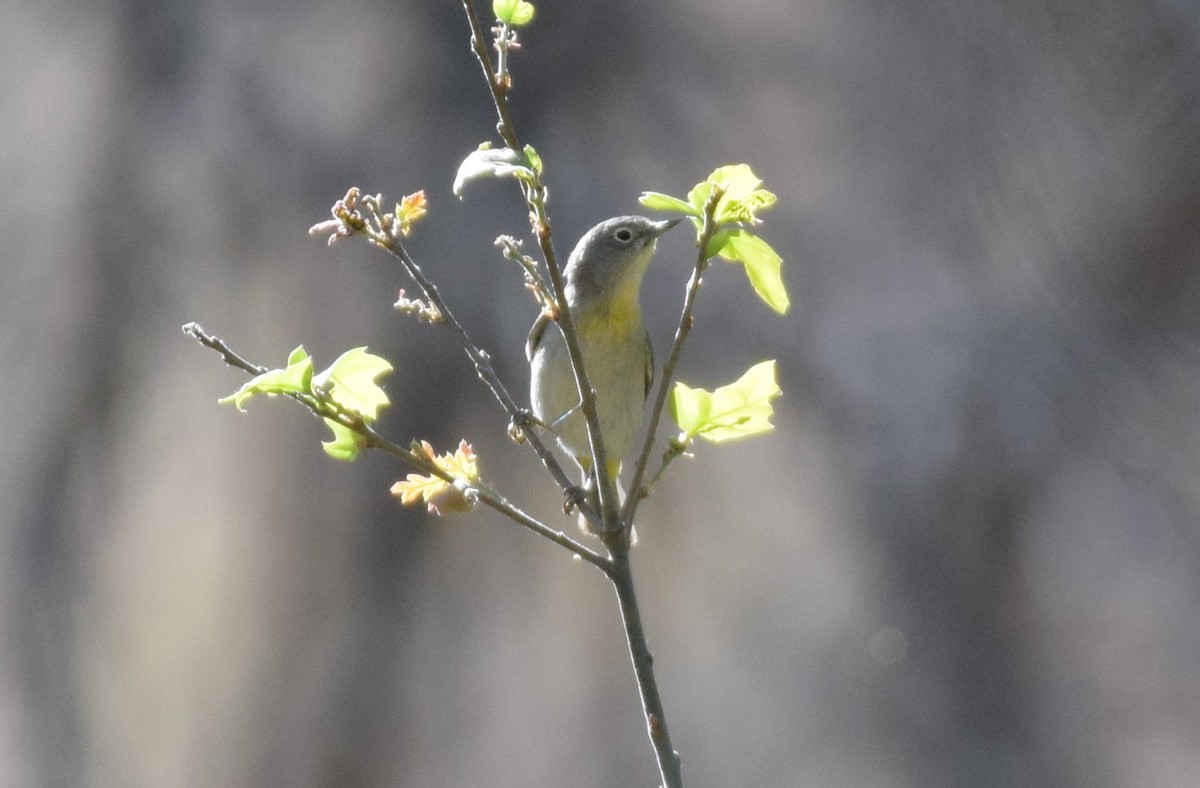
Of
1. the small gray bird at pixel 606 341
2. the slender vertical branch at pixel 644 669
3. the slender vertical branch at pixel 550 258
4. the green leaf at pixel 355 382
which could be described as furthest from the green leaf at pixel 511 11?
the small gray bird at pixel 606 341

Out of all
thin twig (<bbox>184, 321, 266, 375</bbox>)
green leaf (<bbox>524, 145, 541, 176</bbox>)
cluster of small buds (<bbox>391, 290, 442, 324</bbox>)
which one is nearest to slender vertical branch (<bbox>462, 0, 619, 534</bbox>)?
green leaf (<bbox>524, 145, 541, 176</bbox>)

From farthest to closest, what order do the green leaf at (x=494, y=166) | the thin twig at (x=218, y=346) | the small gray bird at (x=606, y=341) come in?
the small gray bird at (x=606, y=341), the thin twig at (x=218, y=346), the green leaf at (x=494, y=166)

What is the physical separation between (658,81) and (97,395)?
→ 6.64ft

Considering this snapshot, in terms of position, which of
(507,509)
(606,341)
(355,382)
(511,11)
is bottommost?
(507,509)

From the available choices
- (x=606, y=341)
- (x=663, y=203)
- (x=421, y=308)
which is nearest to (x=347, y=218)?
(x=421, y=308)

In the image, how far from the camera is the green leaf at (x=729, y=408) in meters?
0.97

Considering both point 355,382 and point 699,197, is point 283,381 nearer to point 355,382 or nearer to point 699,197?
point 355,382

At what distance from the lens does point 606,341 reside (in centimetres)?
219

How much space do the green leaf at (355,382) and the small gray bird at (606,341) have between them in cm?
112

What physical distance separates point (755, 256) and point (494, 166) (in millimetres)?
241

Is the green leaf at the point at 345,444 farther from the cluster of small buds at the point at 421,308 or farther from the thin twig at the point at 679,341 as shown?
the thin twig at the point at 679,341

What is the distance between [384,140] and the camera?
3.60 meters

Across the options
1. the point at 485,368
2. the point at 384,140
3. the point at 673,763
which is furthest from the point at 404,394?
the point at 673,763

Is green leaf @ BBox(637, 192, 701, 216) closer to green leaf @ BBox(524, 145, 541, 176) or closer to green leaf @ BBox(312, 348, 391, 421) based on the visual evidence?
green leaf @ BBox(524, 145, 541, 176)
